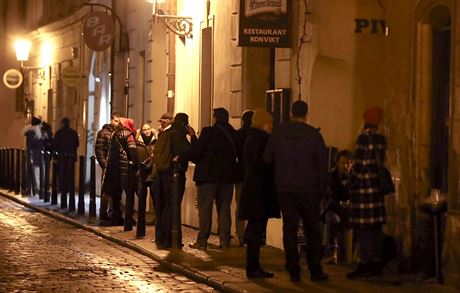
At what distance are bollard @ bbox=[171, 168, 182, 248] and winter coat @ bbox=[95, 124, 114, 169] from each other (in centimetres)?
412

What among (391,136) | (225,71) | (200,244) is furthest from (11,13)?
(391,136)

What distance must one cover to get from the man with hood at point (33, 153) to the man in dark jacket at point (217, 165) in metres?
12.2

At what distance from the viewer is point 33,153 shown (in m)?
26.6

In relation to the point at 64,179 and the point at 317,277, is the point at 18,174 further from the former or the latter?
the point at 317,277

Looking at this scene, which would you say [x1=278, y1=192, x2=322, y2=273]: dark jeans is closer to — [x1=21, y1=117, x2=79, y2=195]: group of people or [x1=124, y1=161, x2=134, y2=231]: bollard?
[x1=124, y1=161, x2=134, y2=231]: bollard

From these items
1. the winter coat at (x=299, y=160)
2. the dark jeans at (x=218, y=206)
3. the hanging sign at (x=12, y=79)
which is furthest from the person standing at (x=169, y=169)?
the hanging sign at (x=12, y=79)

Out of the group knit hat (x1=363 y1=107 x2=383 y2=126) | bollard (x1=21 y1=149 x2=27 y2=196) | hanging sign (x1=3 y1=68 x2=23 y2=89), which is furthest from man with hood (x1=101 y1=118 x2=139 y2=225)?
hanging sign (x1=3 y1=68 x2=23 y2=89)

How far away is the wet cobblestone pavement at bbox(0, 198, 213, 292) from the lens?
11602 mm

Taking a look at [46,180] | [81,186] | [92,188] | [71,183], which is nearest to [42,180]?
[46,180]

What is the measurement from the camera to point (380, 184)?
11.6 metres

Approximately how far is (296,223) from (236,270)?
4.86 feet

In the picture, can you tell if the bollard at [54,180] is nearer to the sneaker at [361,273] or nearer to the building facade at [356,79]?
the building facade at [356,79]

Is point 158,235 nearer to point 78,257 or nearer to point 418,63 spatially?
point 78,257

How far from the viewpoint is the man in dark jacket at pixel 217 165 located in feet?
47.6
